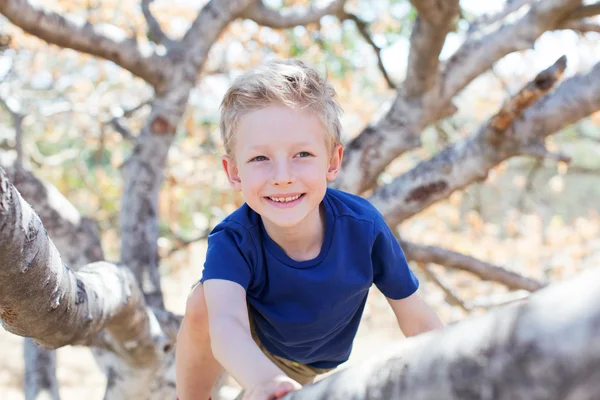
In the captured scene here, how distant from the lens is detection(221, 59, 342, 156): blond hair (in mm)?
1551

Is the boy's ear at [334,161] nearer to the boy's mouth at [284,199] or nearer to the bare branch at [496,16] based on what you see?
the boy's mouth at [284,199]

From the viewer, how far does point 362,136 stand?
9.93 ft

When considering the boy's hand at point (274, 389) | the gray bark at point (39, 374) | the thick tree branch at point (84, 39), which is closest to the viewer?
the boy's hand at point (274, 389)

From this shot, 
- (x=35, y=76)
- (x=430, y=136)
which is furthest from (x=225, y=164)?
(x=430, y=136)

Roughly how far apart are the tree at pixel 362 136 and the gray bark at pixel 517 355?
4.40ft

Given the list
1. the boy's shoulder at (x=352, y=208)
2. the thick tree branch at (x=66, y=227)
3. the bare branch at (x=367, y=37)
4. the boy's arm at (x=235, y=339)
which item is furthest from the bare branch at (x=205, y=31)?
the boy's arm at (x=235, y=339)

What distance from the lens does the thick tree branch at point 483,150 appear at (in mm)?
2600

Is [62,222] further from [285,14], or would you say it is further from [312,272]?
[285,14]

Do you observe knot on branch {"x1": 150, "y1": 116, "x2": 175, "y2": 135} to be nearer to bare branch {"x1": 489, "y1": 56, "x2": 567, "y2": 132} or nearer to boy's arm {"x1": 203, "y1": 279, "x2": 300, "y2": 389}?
bare branch {"x1": 489, "y1": 56, "x2": 567, "y2": 132}

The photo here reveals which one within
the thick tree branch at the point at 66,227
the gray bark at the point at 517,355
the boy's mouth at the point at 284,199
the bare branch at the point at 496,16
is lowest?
the thick tree branch at the point at 66,227

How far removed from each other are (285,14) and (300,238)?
2.42m

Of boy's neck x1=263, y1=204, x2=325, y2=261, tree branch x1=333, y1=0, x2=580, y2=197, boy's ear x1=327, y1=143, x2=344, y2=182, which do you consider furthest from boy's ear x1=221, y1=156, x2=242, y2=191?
tree branch x1=333, y1=0, x2=580, y2=197

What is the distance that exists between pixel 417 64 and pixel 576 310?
7.96 feet

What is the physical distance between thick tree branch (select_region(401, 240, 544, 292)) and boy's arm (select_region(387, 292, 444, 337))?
1.55 meters
